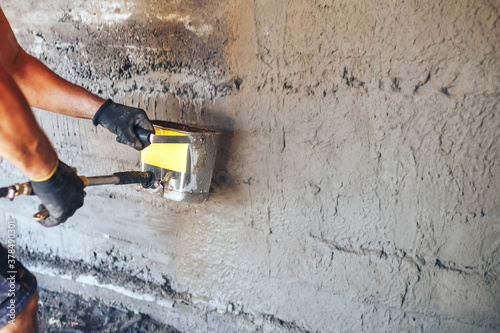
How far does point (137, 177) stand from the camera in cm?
152

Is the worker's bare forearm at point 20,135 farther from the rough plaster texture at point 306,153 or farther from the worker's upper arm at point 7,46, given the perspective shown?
the rough plaster texture at point 306,153

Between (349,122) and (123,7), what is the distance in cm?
138

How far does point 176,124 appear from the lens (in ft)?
5.93

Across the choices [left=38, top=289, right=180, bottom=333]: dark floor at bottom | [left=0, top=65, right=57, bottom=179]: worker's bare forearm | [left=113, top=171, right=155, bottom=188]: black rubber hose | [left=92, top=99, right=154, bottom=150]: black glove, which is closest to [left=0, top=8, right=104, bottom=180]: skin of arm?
[left=0, top=65, right=57, bottom=179]: worker's bare forearm

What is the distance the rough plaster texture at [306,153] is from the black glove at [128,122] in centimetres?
42

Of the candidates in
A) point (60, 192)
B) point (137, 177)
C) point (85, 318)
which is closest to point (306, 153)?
point (137, 177)

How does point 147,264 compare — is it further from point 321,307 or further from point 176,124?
point 321,307

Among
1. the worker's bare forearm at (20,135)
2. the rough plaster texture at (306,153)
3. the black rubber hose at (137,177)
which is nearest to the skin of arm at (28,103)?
the worker's bare forearm at (20,135)

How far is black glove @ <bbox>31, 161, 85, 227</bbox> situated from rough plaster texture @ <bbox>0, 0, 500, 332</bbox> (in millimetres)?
762

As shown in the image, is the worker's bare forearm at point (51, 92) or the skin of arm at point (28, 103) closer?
the skin of arm at point (28, 103)

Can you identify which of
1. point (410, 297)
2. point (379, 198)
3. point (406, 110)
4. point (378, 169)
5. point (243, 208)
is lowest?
point (410, 297)

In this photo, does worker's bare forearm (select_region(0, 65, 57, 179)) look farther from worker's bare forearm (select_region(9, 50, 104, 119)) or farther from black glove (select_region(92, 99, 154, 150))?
worker's bare forearm (select_region(9, 50, 104, 119))

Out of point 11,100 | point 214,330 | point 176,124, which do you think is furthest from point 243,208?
point 11,100

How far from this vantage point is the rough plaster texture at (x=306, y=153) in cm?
139
